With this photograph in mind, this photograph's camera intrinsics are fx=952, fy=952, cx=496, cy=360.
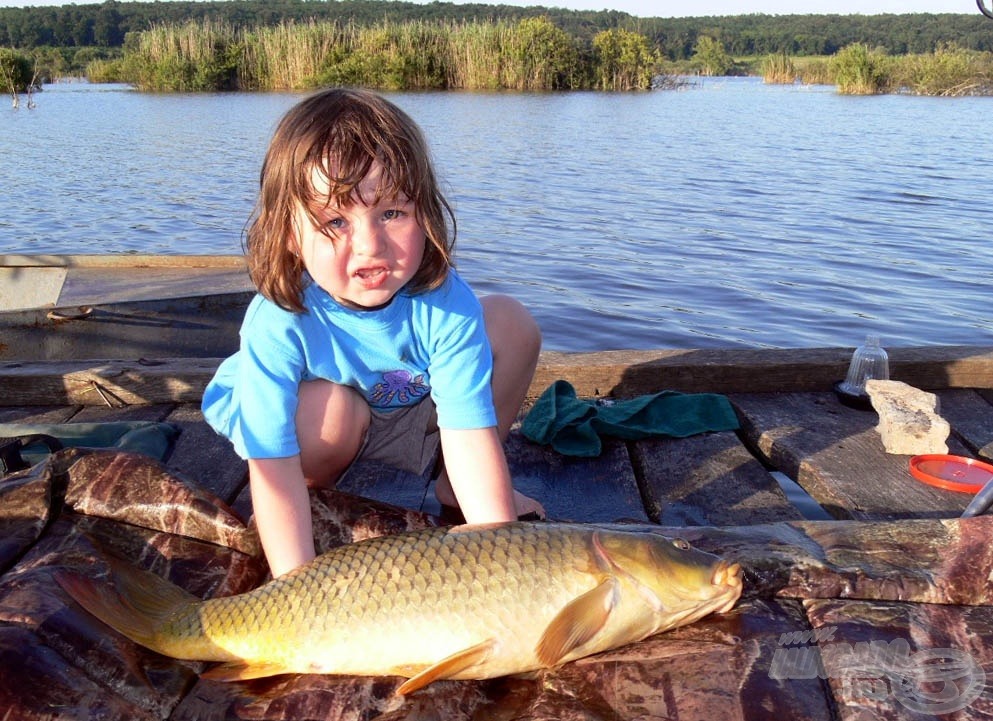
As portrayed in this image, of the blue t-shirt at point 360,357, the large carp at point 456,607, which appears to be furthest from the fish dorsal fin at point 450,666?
the blue t-shirt at point 360,357

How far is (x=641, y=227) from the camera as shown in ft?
43.8

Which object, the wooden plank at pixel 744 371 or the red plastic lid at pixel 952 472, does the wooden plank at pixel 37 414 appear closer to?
the wooden plank at pixel 744 371

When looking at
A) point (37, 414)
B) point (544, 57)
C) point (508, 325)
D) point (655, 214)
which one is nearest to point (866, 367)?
point (508, 325)

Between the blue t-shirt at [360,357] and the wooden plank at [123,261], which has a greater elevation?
the blue t-shirt at [360,357]

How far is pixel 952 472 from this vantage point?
3.32m

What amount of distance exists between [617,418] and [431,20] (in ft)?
260

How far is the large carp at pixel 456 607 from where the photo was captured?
1916 millimetres

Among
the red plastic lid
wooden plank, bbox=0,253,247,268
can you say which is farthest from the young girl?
wooden plank, bbox=0,253,247,268

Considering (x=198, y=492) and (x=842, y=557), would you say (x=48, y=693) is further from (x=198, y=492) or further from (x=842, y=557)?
(x=842, y=557)

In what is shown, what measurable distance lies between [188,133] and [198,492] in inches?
992

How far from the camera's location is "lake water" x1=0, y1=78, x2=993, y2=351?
9.30m

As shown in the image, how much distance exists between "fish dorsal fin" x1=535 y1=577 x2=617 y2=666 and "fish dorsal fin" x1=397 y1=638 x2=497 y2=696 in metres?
0.11

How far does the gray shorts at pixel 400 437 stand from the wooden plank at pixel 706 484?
80 centimetres

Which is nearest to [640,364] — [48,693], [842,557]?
[842,557]
